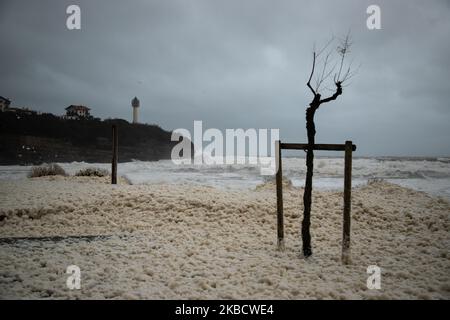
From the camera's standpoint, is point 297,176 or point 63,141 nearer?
point 297,176

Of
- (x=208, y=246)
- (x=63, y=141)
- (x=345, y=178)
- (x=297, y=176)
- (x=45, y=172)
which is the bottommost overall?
(x=208, y=246)

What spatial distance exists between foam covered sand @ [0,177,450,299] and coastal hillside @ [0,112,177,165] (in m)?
27.9

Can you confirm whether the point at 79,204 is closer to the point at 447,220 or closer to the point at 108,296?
the point at 108,296

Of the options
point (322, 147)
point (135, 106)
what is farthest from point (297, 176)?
point (135, 106)

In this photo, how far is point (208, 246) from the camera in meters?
5.58

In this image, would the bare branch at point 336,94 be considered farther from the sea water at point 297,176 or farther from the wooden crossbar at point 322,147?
the sea water at point 297,176

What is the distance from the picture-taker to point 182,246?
5.50m

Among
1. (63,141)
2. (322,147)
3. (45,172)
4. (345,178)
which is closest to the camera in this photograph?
(345,178)

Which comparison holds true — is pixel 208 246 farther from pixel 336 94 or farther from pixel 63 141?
pixel 63 141

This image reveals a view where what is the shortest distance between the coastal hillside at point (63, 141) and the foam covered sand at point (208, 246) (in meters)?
27.9

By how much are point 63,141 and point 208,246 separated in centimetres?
4008

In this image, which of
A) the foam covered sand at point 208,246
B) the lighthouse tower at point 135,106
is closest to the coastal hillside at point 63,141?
the lighthouse tower at point 135,106
